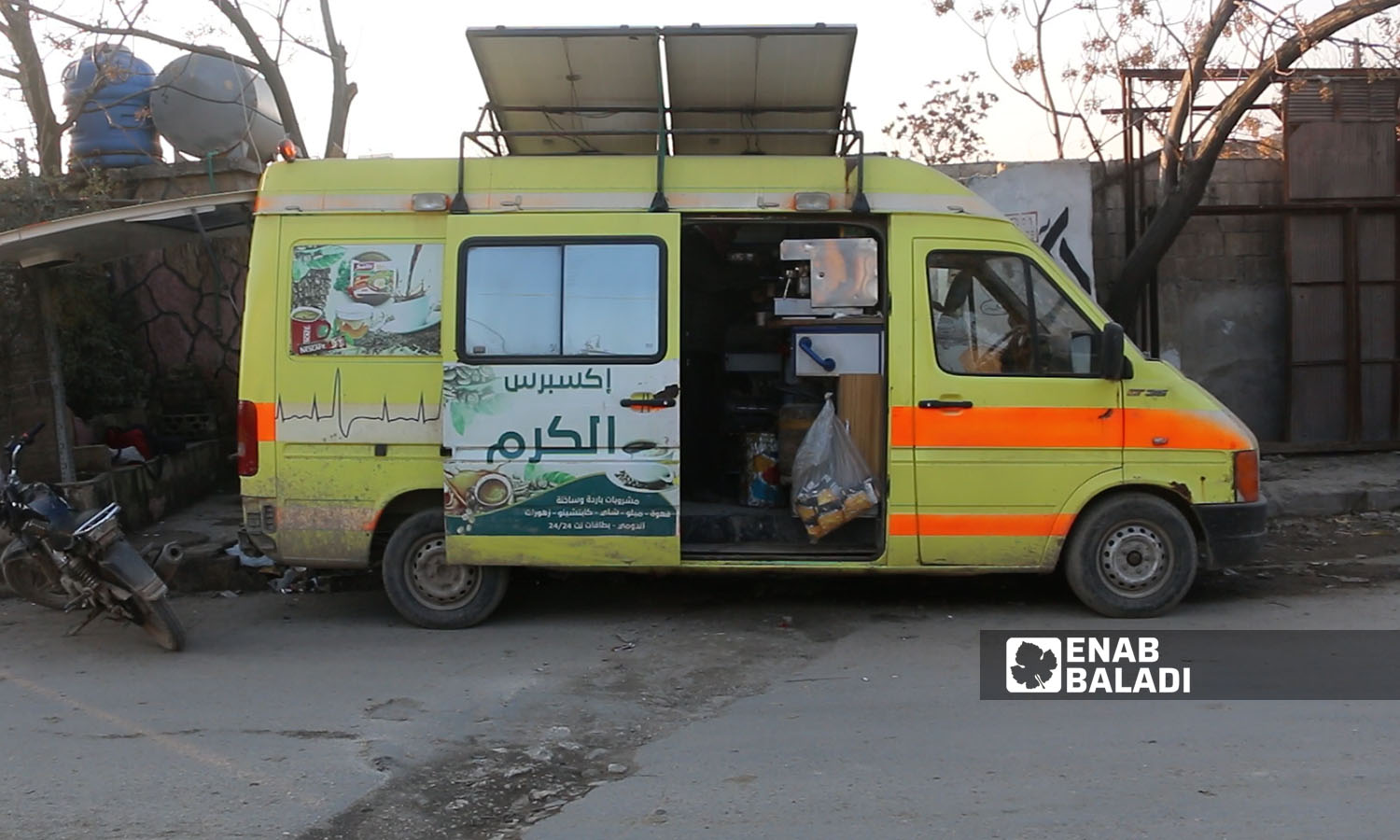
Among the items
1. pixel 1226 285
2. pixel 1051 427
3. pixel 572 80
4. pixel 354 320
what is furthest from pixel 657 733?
pixel 1226 285

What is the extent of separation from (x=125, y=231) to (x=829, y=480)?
15.1 feet

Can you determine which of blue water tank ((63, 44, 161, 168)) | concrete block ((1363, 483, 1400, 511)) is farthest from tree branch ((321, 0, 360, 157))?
concrete block ((1363, 483, 1400, 511))

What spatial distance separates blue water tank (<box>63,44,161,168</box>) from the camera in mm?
11305

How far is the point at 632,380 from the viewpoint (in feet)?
20.8

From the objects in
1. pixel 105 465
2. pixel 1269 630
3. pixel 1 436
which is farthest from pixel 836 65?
pixel 1 436

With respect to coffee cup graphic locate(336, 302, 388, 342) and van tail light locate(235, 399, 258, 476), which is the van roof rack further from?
van tail light locate(235, 399, 258, 476)

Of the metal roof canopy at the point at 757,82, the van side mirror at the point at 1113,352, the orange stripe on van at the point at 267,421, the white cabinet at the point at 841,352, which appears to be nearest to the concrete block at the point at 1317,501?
the van side mirror at the point at 1113,352

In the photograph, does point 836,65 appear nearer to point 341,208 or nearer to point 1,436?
point 341,208

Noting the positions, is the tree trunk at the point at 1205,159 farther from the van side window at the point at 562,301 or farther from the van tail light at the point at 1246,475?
the van side window at the point at 562,301

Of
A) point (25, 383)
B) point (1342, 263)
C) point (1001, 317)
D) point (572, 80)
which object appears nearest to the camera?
point (1001, 317)

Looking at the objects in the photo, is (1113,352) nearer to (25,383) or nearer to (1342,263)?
(1342,263)

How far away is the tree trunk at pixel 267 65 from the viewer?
952 cm

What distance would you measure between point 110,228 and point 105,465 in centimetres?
287

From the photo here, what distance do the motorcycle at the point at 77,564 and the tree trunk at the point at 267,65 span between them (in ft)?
13.7
